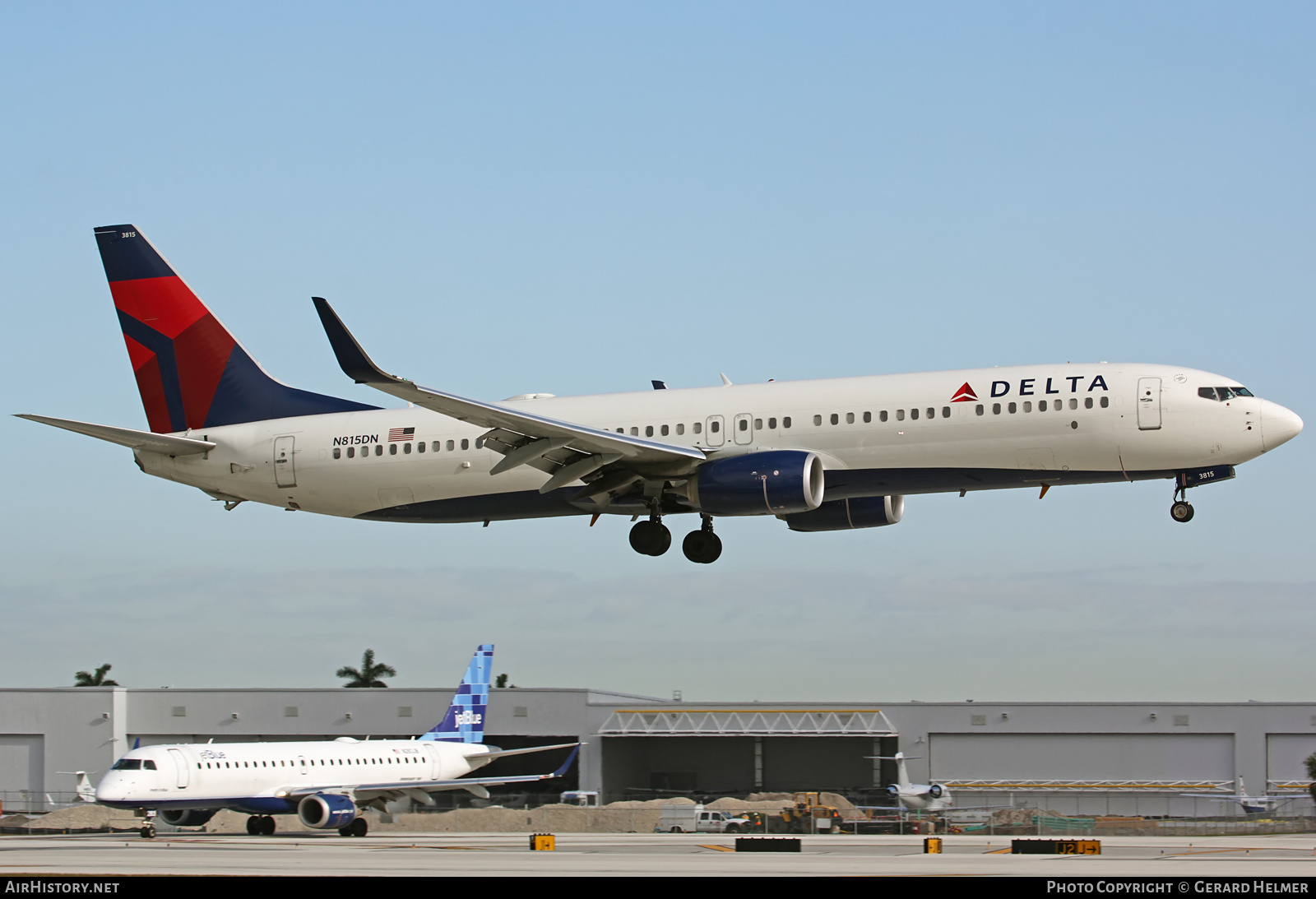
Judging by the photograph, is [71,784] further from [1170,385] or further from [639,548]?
[1170,385]

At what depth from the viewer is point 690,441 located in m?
37.0

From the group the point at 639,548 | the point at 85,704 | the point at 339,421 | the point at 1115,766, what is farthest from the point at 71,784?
the point at 1115,766

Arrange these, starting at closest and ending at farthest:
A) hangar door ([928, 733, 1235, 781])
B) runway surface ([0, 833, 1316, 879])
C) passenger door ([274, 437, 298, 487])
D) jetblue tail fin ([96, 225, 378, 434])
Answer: runway surface ([0, 833, 1316, 879]) → passenger door ([274, 437, 298, 487]) → jetblue tail fin ([96, 225, 378, 434]) → hangar door ([928, 733, 1235, 781])

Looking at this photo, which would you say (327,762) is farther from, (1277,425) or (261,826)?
(1277,425)

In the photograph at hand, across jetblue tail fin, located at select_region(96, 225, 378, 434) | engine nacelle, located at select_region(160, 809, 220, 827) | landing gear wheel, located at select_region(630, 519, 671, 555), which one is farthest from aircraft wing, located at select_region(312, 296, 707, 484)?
engine nacelle, located at select_region(160, 809, 220, 827)

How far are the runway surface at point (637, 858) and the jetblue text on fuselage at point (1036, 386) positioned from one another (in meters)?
10.3

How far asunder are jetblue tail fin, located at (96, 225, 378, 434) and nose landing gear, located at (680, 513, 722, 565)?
33.9 ft

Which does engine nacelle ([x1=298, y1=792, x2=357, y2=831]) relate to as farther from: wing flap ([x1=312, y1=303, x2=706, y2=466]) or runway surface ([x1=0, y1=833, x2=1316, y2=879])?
wing flap ([x1=312, y1=303, x2=706, y2=466])

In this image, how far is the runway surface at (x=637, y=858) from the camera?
101 ft

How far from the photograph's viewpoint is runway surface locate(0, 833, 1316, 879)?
101 ft

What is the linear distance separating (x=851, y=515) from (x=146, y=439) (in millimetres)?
19021

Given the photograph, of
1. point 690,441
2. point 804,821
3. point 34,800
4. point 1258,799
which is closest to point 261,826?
point 804,821

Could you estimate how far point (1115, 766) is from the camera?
6819cm

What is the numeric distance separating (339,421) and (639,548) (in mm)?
9049
